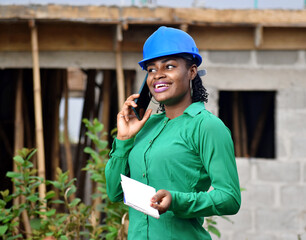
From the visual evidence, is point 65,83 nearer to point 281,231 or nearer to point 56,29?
point 56,29

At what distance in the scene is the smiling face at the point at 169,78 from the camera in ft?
6.85

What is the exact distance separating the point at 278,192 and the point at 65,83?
2.77 meters

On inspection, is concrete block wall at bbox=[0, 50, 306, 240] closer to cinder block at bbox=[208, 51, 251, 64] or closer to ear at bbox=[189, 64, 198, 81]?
cinder block at bbox=[208, 51, 251, 64]

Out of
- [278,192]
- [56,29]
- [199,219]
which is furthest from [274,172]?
[199,219]

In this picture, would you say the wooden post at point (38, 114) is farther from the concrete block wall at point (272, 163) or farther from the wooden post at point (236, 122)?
the wooden post at point (236, 122)

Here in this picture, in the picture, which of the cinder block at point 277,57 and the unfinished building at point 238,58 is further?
the cinder block at point 277,57

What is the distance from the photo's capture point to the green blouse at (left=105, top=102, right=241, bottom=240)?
6.20 feet

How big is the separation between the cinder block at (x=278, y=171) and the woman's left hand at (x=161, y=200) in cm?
336

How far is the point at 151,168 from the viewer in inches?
79.3

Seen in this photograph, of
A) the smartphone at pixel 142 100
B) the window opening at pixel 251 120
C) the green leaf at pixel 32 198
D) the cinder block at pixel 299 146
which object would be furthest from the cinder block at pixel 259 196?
the smartphone at pixel 142 100

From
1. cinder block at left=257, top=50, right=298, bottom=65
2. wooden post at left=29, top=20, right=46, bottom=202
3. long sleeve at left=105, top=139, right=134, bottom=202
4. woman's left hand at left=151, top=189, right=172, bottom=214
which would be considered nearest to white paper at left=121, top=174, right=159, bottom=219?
woman's left hand at left=151, top=189, right=172, bottom=214

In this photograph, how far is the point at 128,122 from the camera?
224 cm

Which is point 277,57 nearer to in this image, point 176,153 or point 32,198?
point 32,198

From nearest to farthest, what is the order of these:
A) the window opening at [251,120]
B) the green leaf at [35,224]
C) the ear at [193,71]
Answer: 1. the ear at [193,71]
2. the green leaf at [35,224]
3. the window opening at [251,120]
